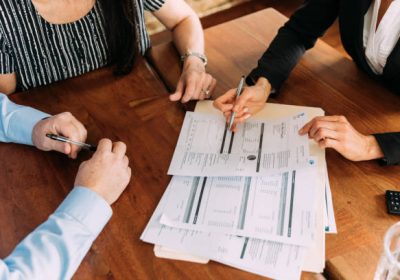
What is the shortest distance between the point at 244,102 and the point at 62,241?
1.81 feet

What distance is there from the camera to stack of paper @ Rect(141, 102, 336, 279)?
0.78 metres

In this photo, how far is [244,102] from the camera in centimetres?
108

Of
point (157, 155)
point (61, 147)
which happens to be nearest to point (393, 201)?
point (157, 155)

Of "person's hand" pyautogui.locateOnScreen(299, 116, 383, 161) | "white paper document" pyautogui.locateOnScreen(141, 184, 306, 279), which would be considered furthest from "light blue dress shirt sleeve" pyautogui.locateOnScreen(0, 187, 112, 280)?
"person's hand" pyautogui.locateOnScreen(299, 116, 383, 161)

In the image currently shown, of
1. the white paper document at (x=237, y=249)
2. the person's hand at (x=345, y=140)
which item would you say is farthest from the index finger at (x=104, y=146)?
the person's hand at (x=345, y=140)

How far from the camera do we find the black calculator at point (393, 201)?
832 mm

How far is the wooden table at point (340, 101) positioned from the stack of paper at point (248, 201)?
1.4 inches

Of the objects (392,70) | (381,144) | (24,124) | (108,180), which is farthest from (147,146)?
(392,70)

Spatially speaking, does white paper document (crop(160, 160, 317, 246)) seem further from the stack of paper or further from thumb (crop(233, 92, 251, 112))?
thumb (crop(233, 92, 251, 112))

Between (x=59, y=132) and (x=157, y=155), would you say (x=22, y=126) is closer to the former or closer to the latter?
(x=59, y=132)

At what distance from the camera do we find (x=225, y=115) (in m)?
1.07

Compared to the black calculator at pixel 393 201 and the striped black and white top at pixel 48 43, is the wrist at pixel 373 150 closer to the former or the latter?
the black calculator at pixel 393 201

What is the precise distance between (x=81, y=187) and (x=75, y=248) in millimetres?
141

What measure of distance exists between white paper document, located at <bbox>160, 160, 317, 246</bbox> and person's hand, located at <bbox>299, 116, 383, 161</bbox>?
6cm
